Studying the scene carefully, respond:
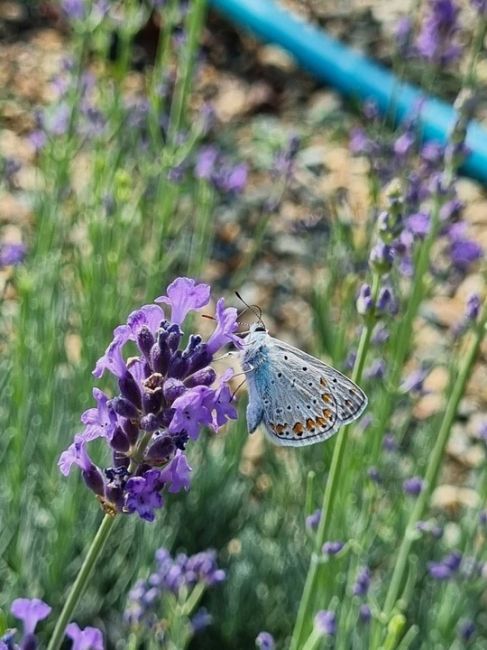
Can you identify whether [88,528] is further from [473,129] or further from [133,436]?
[473,129]

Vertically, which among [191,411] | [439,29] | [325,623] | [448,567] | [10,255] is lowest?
[448,567]

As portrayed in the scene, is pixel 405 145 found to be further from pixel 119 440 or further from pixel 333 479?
pixel 119 440

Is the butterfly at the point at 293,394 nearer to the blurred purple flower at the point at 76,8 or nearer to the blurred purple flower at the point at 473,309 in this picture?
the blurred purple flower at the point at 473,309

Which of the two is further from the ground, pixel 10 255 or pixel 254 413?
pixel 254 413

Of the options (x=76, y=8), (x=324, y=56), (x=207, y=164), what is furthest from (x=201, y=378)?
(x=324, y=56)

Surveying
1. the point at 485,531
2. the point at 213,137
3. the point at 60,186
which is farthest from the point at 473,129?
the point at 485,531

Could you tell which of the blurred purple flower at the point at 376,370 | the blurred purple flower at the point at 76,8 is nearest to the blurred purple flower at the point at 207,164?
the blurred purple flower at the point at 76,8

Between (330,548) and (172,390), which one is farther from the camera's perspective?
(330,548)
